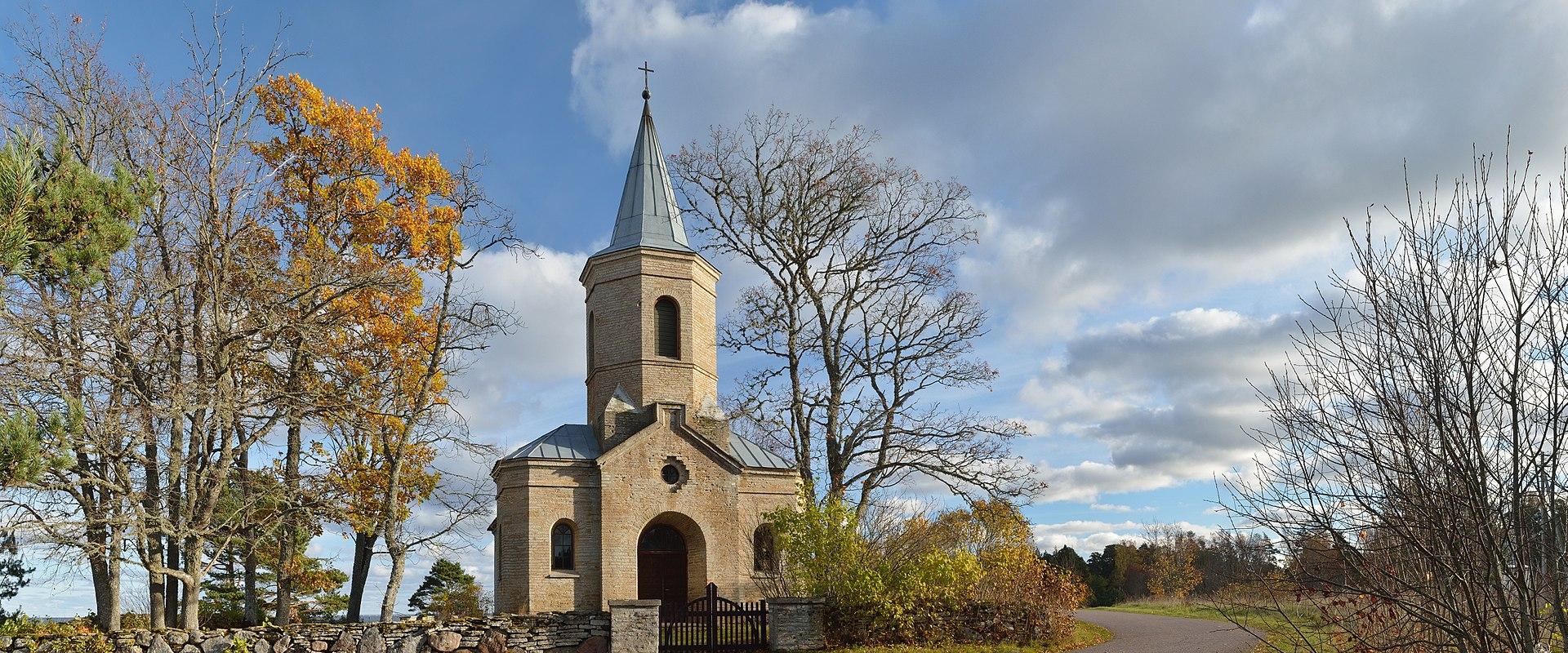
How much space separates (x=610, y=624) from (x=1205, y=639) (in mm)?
11461

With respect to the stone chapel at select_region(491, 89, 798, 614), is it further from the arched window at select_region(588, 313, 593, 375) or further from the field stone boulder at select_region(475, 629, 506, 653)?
the field stone boulder at select_region(475, 629, 506, 653)

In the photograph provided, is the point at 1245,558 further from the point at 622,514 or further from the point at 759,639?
the point at 622,514

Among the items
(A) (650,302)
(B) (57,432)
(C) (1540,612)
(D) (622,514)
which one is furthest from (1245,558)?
(A) (650,302)

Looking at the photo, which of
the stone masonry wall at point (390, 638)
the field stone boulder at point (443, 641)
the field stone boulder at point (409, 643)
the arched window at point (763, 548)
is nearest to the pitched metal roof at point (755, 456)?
the arched window at point (763, 548)

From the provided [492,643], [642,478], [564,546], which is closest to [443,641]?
[492,643]

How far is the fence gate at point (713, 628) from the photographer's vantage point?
17.8 m

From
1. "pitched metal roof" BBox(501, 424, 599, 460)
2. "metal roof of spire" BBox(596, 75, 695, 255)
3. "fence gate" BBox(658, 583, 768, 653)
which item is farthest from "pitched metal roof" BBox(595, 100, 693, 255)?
"fence gate" BBox(658, 583, 768, 653)

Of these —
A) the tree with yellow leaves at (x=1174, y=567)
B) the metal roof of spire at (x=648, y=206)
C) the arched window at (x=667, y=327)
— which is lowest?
the tree with yellow leaves at (x=1174, y=567)

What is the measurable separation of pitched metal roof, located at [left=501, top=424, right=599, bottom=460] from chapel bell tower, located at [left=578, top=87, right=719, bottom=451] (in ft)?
0.99

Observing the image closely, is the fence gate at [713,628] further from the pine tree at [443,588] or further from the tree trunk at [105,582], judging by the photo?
the pine tree at [443,588]

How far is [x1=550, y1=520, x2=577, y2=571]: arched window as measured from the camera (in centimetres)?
2300

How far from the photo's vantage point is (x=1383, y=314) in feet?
20.1

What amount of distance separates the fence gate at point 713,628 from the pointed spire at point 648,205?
34.1ft

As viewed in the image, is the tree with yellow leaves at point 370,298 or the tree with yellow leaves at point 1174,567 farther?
the tree with yellow leaves at point 1174,567
